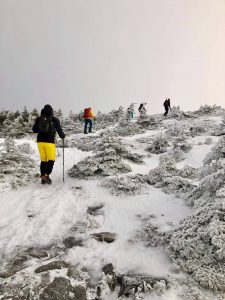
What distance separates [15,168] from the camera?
39.4 ft

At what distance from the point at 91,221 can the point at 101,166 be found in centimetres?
430

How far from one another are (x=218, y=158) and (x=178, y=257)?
3586mm

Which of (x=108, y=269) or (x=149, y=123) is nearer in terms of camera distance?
(x=108, y=269)

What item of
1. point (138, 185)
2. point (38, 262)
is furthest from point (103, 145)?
point (38, 262)

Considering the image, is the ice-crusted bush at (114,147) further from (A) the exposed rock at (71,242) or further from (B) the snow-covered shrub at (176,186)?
(A) the exposed rock at (71,242)

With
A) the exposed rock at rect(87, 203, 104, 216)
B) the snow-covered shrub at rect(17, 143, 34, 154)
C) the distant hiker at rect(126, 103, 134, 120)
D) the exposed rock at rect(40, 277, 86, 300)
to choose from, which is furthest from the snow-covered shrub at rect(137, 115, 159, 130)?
the exposed rock at rect(40, 277, 86, 300)

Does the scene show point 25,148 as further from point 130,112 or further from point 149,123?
point 130,112

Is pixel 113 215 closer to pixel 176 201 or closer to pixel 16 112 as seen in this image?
pixel 176 201

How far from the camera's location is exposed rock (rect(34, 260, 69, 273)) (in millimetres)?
5785

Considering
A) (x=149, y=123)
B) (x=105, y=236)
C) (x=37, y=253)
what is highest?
(x=149, y=123)

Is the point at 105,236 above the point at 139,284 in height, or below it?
above

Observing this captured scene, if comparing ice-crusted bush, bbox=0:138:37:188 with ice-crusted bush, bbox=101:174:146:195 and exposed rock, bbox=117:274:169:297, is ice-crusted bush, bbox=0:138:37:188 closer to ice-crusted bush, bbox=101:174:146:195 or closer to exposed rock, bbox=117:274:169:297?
ice-crusted bush, bbox=101:174:146:195

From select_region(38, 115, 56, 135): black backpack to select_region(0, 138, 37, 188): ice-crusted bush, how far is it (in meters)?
1.68

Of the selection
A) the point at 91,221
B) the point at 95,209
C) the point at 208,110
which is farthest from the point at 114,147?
the point at 208,110
